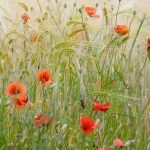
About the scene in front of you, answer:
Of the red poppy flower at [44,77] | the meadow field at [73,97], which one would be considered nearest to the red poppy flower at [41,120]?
the meadow field at [73,97]

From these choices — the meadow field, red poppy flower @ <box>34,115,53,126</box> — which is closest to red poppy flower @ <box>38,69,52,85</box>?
the meadow field

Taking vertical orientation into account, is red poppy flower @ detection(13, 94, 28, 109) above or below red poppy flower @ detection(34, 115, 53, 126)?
above

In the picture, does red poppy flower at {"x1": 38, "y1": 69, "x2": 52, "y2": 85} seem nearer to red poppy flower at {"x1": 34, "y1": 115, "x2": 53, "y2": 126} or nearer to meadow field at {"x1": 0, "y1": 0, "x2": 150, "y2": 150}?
meadow field at {"x1": 0, "y1": 0, "x2": 150, "y2": 150}

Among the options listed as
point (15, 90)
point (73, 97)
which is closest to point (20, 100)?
point (15, 90)

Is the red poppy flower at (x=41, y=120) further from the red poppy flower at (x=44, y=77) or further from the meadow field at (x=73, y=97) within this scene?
the red poppy flower at (x=44, y=77)

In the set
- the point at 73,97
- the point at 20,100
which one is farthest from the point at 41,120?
the point at 73,97

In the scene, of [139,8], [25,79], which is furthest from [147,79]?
[139,8]

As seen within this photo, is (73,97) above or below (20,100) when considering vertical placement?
below

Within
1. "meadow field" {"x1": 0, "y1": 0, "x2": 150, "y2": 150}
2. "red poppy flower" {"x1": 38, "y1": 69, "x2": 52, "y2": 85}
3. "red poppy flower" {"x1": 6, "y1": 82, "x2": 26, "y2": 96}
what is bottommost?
"meadow field" {"x1": 0, "y1": 0, "x2": 150, "y2": 150}

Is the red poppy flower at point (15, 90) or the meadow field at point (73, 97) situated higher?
the red poppy flower at point (15, 90)

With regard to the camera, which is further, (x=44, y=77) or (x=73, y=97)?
(x=73, y=97)

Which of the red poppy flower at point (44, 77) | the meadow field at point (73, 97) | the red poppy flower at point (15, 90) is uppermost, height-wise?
the red poppy flower at point (44, 77)

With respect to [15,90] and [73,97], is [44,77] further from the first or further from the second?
[73,97]

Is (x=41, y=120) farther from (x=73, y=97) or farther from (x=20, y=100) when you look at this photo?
(x=73, y=97)
